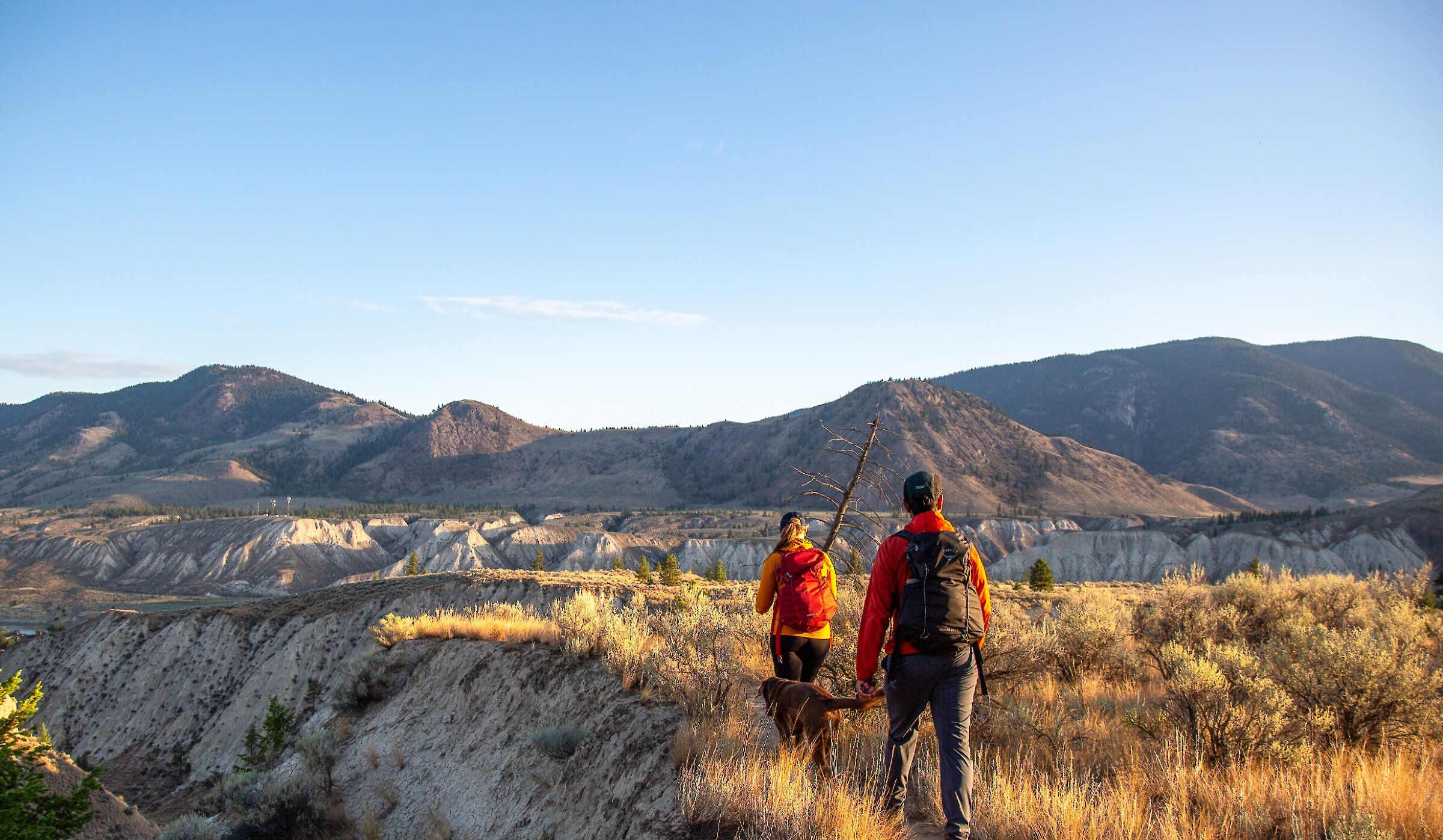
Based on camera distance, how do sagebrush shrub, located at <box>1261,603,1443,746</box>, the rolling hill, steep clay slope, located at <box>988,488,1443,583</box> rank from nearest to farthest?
sagebrush shrub, located at <box>1261,603,1443,746</box>, steep clay slope, located at <box>988,488,1443,583</box>, the rolling hill

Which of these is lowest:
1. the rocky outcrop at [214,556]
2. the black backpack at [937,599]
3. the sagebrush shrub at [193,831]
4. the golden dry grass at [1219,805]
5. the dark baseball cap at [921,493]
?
the rocky outcrop at [214,556]

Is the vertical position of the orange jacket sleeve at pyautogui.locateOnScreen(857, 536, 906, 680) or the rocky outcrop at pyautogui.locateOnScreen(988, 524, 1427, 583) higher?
the orange jacket sleeve at pyautogui.locateOnScreen(857, 536, 906, 680)

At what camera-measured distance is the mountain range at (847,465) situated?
397ft

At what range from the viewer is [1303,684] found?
258 inches

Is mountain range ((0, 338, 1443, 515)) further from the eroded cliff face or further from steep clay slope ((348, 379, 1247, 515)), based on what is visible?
the eroded cliff face

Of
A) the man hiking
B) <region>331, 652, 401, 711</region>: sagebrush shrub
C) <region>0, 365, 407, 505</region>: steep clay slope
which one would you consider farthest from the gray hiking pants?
<region>0, 365, 407, 505</region>: steep clay slope

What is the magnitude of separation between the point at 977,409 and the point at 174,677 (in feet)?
415

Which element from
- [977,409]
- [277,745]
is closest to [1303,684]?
[277,745]

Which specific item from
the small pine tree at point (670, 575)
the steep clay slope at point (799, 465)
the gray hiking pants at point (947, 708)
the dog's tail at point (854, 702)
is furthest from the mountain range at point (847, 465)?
the gray hiking pants at point (947, 708)

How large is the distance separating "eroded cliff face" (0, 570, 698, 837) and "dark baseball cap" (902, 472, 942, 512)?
3.11 meters

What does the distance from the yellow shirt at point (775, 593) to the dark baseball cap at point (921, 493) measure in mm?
1775

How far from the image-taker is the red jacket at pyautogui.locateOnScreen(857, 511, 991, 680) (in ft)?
15.3

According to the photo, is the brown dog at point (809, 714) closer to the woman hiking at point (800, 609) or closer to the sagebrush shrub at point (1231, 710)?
the woman hiking at point (800, 609)

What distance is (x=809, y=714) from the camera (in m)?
5.46
